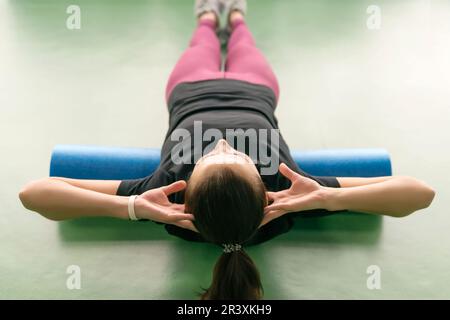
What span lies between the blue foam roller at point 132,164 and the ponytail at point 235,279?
1.63 ft

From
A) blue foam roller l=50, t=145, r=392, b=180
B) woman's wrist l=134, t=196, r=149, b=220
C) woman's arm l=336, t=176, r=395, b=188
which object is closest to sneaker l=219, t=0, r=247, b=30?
blue foam roller l=50, t=145, r=392, b=180

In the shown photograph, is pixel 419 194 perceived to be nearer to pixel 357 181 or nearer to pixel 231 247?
pixel 357 181

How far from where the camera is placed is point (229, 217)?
3.04 feet

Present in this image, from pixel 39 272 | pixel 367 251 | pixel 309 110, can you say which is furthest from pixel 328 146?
pixel 39 272

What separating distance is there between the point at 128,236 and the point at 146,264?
0.12 m

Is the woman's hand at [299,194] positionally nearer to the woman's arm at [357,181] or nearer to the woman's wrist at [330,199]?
the woman's wrist at [330,199]

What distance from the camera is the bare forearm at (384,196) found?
1172mm

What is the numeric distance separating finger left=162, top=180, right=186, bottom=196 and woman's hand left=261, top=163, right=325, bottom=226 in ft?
0.76

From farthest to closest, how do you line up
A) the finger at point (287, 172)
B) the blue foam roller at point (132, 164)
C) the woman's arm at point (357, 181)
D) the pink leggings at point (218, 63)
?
the pink leggings at point (218, 63), the blue foam roller at point (132, 164), the woman's arm at point (357, 181), the finger at point (287, 172)

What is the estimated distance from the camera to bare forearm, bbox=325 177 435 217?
1.17m

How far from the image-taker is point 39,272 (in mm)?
1223

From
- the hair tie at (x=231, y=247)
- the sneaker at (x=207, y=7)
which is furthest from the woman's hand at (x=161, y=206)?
the sneaker at (x=207, y=7)

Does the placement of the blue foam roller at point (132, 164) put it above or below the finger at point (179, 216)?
above
